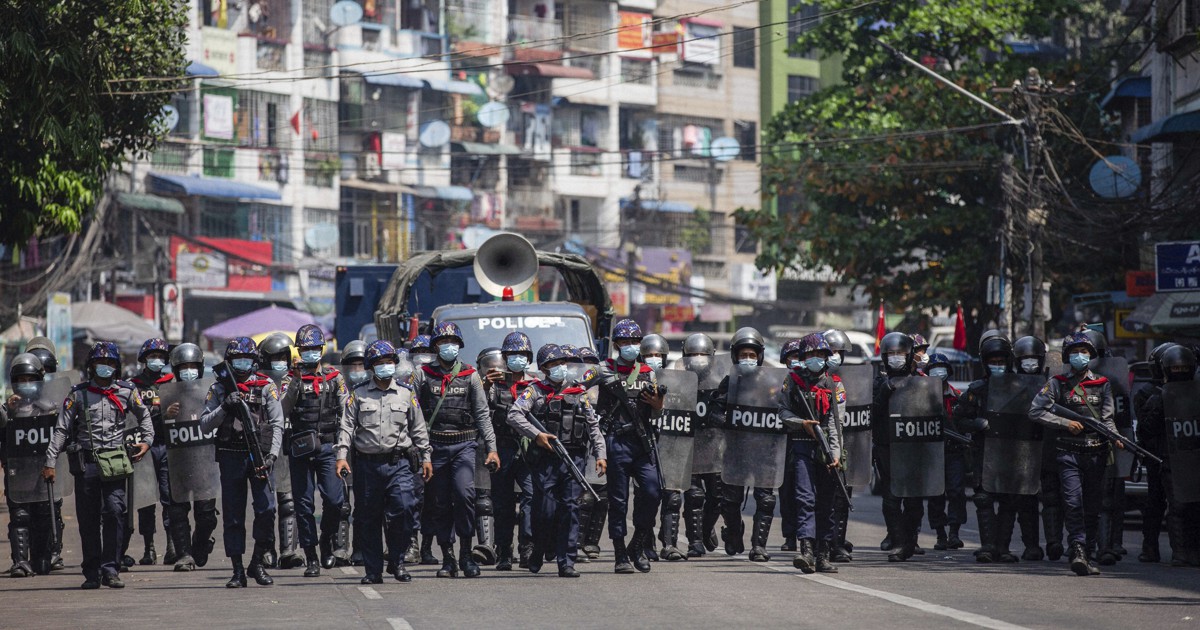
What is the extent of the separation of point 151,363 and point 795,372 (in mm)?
5346

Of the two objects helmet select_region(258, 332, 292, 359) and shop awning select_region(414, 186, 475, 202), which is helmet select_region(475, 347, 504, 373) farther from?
shop awning select_region(414, 186, 475, 202)

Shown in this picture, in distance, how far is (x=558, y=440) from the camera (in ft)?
43.2

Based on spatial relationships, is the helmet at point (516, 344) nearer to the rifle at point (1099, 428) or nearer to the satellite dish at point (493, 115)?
the rifle at point (1099, 428)

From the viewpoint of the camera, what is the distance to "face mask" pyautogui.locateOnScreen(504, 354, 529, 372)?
13586 millimetres

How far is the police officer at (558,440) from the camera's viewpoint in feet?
42.8

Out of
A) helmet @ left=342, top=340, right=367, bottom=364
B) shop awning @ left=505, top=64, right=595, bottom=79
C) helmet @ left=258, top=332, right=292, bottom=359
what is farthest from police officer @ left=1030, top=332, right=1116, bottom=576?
shop awning @ left=505, top=64, right=595, bottom=79

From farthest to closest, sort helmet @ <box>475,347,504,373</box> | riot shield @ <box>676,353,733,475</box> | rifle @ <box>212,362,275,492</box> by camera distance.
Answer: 1. riot shield @ <box>676,353,733,475</box>
2. helmet @ <box>475,347,504,373</box>
3. rifle @ <box>212,362,275,492</box>

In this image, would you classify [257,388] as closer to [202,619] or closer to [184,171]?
[202,619]

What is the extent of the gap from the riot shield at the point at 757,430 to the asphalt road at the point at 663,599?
28.0 inches

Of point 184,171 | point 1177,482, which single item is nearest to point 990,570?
point 1177,482

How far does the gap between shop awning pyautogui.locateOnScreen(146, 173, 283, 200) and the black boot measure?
43412 millimetres

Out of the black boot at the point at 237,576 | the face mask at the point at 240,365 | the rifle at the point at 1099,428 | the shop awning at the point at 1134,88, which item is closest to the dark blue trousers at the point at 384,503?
the black boot at the point at 237,576

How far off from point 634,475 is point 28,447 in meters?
4.94

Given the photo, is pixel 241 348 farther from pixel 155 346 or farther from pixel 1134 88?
pixel 1134 88
